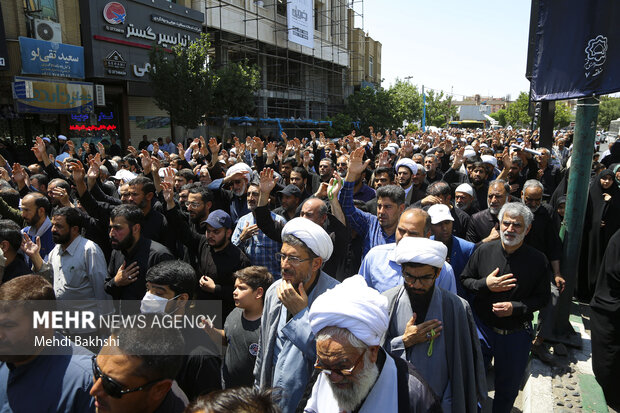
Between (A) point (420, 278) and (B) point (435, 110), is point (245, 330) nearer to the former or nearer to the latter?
(A) point (420, 278)

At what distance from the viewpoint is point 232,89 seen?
19.7 meters

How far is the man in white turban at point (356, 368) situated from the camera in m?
1.67

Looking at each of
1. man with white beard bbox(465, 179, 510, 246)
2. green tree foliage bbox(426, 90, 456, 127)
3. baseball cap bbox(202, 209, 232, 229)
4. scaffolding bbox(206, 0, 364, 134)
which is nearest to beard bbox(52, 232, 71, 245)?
baseball cap bbox(202, 209, 232, 229)

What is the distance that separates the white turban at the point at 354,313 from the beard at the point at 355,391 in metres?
0.11

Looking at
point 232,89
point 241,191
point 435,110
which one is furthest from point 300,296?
point 435,110

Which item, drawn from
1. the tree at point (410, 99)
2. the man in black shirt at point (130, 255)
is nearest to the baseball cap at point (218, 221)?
the man in black shirt at point (130, 255)

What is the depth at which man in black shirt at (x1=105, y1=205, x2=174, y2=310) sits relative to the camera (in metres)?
3.38

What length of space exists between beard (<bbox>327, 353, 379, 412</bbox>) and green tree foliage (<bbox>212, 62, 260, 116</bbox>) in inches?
721

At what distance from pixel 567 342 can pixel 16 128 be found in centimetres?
1859

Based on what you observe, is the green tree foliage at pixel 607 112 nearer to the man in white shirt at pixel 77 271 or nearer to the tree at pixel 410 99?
the tree at pixel 410 99

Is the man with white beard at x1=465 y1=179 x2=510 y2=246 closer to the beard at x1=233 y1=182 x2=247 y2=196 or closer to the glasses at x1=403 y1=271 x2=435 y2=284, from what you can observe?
the glasses at x1=403 y1=271 x2=435 y2=284

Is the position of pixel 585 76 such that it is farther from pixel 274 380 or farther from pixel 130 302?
pixel 130 302

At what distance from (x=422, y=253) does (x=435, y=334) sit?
0.44m

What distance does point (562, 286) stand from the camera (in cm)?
397
